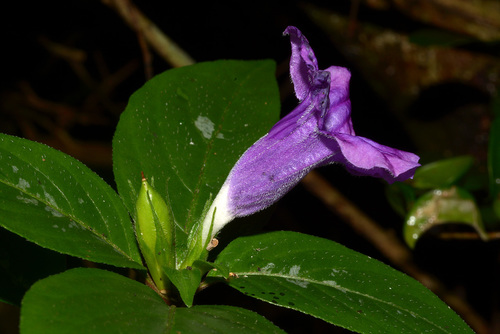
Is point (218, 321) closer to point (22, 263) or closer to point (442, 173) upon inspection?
point (22, 263)

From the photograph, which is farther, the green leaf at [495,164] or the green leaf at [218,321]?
the green leaf at [495,164]

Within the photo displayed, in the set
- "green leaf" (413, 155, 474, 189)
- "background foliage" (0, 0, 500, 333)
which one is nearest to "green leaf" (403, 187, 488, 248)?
"green leaf" (413, 155, 474, 189)

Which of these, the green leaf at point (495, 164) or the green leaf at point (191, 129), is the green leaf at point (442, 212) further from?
the green leaf at point (191, 129)

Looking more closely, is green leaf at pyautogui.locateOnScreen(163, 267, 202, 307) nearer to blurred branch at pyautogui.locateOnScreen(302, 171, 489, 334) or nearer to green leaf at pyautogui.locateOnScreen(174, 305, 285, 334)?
green leaf at pyautogui.locateOnScreen(174, 305, 285, 334)

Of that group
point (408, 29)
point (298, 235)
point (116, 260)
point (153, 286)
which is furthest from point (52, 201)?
point (408, 29)

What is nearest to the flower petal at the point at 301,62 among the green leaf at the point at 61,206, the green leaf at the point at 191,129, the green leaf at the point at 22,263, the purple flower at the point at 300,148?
the purple flower at the point at 300,148

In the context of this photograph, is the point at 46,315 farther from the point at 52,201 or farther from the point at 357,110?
the point at 357,110
